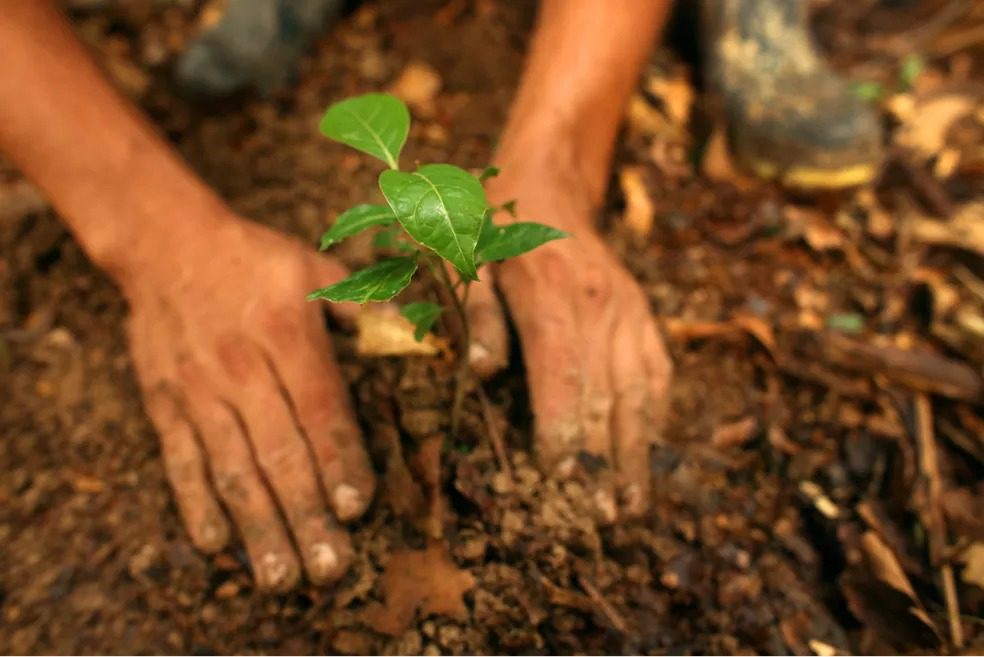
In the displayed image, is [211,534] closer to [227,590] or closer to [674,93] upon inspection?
[227,590]

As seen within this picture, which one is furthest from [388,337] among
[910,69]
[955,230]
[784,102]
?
[910,69]

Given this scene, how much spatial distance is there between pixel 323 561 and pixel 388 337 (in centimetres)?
38

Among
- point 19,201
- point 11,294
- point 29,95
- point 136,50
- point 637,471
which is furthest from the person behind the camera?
point 136,50

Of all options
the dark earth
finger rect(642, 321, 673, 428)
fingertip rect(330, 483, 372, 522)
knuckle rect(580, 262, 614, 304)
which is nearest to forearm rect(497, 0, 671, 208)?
the dark earth

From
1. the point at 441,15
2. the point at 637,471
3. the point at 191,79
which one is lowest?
the point at 637,471

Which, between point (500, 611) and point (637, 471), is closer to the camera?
point (500, 611)

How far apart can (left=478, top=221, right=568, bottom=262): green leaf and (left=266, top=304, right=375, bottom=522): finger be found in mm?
425

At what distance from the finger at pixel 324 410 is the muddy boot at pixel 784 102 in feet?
3.69

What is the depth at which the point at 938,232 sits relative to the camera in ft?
5.72

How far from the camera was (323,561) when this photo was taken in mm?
1147

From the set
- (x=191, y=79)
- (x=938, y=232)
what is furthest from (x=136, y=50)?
(x=938, y=232)

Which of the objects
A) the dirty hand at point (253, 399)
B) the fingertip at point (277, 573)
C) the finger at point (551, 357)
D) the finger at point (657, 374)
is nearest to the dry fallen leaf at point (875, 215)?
the finger at point (657, 374)

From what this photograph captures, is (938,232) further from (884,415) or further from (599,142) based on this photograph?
(599,142)

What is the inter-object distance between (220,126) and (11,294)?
58 cm
